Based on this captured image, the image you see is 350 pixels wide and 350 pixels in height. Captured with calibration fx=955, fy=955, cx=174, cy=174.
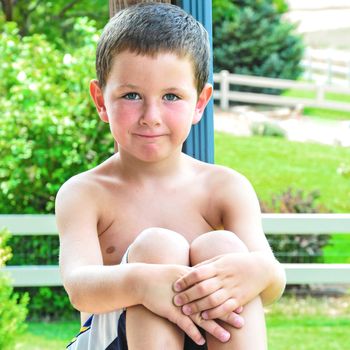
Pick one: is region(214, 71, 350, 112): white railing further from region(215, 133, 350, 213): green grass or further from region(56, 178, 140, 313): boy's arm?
region(56, 178, 140, 313): boy's arm

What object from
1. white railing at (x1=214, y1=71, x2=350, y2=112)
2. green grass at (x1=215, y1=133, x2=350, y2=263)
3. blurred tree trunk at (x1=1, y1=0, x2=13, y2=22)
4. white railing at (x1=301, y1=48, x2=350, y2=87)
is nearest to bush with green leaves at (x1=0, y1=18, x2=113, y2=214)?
green grass at (x1=215, y1=133, x2=350, y2=263)

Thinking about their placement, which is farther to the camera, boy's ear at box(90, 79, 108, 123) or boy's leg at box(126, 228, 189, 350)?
boy's ear at box(90, 79, 108, 123)

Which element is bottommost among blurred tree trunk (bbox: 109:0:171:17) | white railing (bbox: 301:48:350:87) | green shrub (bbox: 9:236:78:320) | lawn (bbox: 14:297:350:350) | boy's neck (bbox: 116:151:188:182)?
white railing (bbox: 301:48:350:87)

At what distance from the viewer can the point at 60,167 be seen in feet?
16.3

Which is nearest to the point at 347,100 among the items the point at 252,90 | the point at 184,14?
the point at 252,90

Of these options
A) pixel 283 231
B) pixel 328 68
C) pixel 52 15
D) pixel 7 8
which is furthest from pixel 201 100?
pixel 328 68

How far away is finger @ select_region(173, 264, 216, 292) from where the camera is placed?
189 centimetres

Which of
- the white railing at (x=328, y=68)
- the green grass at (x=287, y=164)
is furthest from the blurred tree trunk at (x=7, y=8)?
the white railing at (x=328, y=68)

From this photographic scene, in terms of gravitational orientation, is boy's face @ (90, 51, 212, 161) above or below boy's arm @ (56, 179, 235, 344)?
above

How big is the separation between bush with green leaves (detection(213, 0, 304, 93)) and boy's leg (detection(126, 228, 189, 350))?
9.11m

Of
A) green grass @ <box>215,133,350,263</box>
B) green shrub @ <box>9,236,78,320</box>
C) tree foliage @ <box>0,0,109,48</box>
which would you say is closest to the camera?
green shrub @ <box>9,236,78,320</box>

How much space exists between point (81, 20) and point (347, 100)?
7.81 meters

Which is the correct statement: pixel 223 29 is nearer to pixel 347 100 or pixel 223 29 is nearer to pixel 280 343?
pixel 347 100

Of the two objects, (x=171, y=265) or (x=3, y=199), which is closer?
(x=171, y=265)
